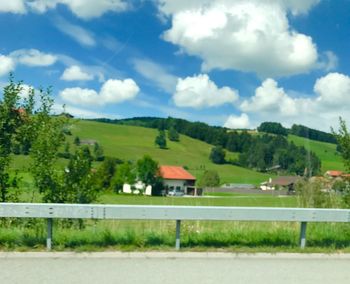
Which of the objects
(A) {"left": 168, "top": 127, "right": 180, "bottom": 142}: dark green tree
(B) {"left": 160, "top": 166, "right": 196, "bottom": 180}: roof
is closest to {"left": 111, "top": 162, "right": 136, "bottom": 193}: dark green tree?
(B) {"left": 160, "top": 166, "right": 196, "bottom": 180}: roof

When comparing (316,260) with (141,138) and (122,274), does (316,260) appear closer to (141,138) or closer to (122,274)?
(122,274)

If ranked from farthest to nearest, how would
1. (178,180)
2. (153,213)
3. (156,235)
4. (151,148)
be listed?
(151,148) < (178,180) < (156,235) < (153,213)

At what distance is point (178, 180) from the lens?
112 meters

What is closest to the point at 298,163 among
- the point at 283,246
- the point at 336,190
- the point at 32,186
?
the point at 336,190

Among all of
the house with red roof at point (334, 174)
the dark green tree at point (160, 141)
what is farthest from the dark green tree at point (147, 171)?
the house with red roof at point (334, 174)

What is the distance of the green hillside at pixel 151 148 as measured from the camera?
10488 cm

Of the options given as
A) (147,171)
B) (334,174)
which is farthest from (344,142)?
(147,171)

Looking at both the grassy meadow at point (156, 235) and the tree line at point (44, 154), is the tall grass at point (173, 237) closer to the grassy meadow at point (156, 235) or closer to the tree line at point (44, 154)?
the grassy meadow at point (156, 235)

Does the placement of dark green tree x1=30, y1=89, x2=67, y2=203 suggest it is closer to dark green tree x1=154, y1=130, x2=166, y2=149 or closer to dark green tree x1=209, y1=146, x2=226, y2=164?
dark green tree x1=209, y1=146, x2=226, y2=164

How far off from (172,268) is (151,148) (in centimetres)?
11135

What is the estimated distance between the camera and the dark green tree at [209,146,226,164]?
109 m

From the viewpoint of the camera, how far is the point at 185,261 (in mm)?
6223

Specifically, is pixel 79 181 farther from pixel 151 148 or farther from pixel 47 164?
pixel 151 148

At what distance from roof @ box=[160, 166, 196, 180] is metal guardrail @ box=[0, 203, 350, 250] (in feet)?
333
